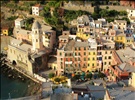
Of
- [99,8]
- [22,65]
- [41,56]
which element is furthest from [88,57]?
[99,8]

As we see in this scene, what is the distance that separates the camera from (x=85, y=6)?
49656mm

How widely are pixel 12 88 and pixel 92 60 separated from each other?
10.3 meters

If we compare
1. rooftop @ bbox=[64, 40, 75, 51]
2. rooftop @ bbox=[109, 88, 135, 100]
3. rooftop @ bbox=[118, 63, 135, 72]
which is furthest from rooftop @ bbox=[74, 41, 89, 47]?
rooftop @ bbox=[109, 88, 135, 100]

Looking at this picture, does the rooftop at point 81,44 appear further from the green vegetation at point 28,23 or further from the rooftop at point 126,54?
the green vegetation at point 28,23

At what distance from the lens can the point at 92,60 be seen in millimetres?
36594

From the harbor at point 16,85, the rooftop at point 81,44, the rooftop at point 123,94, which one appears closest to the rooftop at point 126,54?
the rooftop at point 81,44

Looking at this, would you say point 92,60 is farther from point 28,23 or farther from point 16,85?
point 28,23

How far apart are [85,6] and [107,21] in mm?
6027

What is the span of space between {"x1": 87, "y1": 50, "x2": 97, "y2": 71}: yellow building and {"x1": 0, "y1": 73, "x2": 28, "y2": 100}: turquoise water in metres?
8.22

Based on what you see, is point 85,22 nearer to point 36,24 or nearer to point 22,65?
point 36,24

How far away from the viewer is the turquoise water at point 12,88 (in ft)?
110

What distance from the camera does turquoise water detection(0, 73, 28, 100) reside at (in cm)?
3344

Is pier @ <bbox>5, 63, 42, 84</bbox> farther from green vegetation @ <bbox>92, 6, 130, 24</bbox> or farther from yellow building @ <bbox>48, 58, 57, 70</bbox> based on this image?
green vegetation @ <bbox>92, 6, 130, 24</bbox>

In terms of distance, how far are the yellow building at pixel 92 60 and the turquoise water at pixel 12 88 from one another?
822 centimetres
